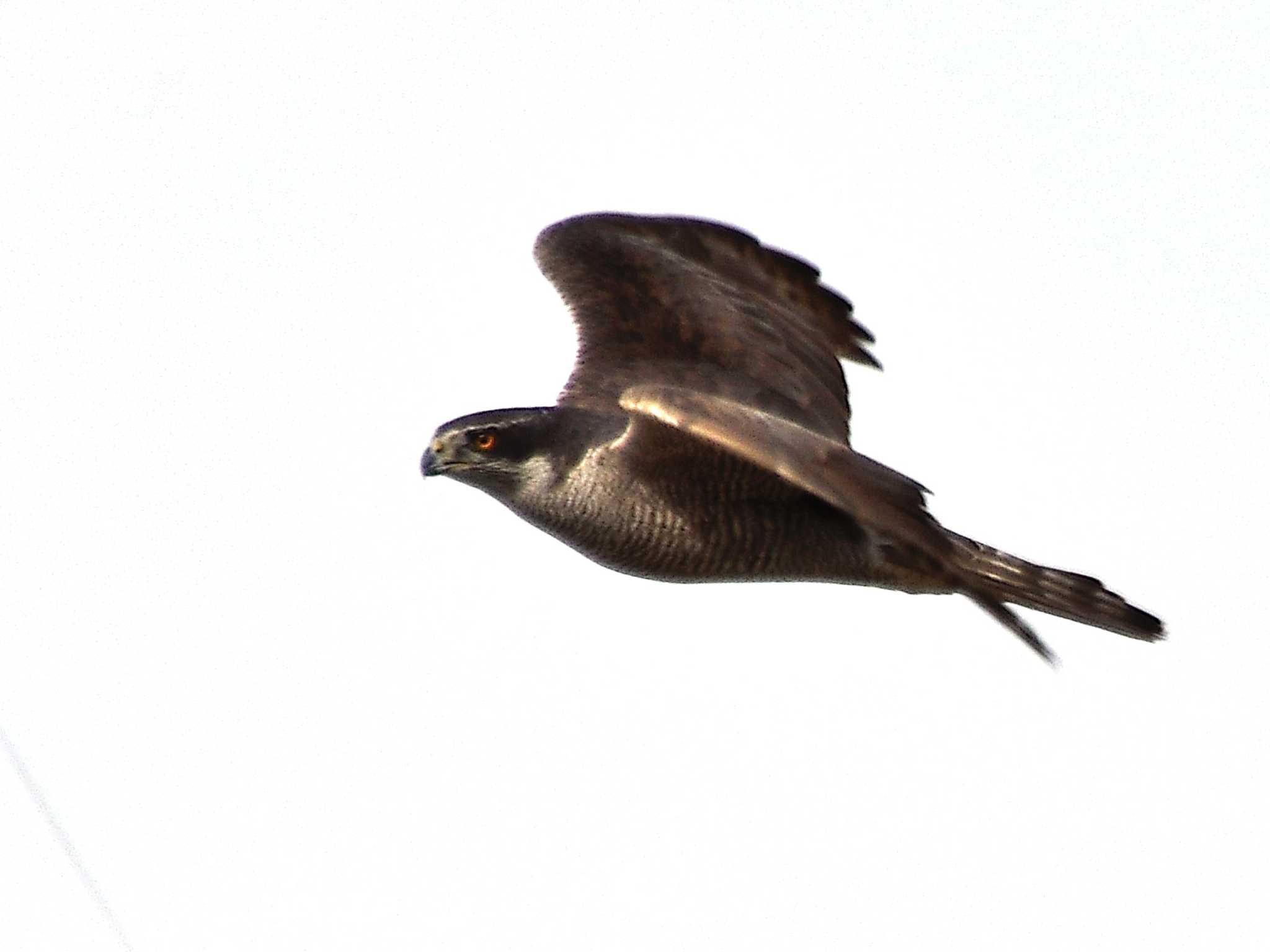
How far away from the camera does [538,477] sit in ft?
35.1

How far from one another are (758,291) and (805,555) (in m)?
1.83

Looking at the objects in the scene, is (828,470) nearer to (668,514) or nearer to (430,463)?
(668,514)

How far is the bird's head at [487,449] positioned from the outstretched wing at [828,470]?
637 millimetres

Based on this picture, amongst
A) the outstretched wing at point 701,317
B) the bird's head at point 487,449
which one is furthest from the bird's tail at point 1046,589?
the bird's head at point 487,449

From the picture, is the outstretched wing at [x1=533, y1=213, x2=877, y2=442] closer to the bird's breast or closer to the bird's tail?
the bird's breast

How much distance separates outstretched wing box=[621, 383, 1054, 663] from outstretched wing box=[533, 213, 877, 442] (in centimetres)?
136

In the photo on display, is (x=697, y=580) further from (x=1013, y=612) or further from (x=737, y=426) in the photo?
(x=1013, y=612)

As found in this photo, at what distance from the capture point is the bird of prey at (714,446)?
9.88m

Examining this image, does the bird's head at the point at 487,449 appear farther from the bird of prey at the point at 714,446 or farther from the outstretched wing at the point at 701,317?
the outstretched wing at the point at 701,317

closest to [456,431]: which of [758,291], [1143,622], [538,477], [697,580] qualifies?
[538,477]

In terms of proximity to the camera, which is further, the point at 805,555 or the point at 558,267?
the point at 558,267

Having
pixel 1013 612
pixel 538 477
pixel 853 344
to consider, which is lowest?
pixel 1013 612

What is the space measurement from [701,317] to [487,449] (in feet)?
5.34

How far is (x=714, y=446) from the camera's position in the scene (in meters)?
10.6
